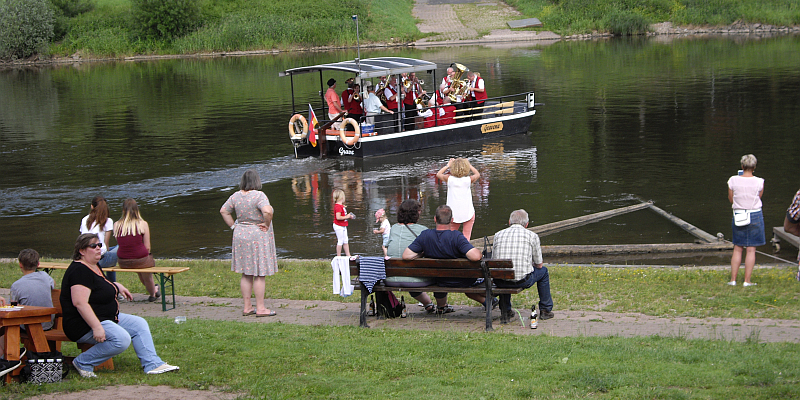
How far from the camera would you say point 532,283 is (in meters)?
8.76

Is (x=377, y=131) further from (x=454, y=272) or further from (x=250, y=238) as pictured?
(x=454, y=272)

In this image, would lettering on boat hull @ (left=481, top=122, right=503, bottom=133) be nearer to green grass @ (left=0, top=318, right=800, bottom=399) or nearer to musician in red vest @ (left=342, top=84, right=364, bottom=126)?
musician in red vest @ (left=342, top=84, right=364, bottom=126)

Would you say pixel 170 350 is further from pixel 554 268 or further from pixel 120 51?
pixel 120 51

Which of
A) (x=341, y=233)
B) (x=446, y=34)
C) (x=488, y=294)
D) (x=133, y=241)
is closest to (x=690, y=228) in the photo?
(x=341, y=233)

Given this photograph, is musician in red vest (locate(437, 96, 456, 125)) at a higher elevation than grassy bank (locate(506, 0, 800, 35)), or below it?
below

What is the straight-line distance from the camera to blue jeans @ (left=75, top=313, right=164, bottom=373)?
6793 millimetres

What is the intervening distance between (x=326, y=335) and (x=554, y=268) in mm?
4750

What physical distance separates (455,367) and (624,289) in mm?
4090

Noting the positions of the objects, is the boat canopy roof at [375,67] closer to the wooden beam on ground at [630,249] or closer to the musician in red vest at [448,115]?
the musician in red vest at [448,115]

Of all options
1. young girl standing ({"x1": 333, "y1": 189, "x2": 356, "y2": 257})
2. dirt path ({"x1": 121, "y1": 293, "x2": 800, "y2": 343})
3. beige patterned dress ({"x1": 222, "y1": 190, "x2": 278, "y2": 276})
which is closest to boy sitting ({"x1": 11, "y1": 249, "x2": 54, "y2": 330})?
dirt path ({"x1": 121, "y1": 293, "x2": 800, "y2": 343})

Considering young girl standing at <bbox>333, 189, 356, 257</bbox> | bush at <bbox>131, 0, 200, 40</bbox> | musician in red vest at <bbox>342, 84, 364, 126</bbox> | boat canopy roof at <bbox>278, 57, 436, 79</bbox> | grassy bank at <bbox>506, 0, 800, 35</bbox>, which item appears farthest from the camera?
bush at <bbox>131, 0, 200, 40</bbox>

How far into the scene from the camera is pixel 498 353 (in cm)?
719

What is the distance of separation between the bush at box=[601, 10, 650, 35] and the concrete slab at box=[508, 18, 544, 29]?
607 centimetres

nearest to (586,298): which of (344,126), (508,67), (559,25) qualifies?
(344,126)
